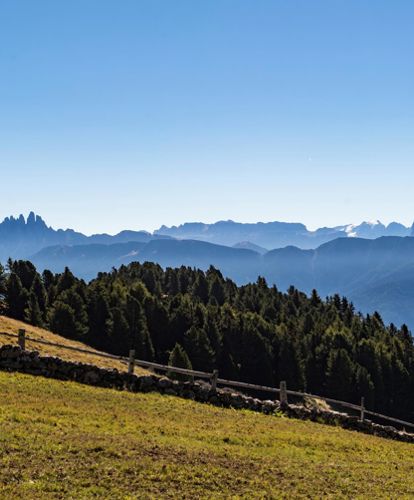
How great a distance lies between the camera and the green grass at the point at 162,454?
47.4 feet

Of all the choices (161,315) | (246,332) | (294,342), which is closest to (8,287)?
(161,315)

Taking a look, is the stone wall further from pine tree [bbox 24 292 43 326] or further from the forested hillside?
pine tree [bbox 24 292 43 326]

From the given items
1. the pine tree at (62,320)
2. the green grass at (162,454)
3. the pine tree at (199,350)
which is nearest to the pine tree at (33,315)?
the pine tree at (62,320)

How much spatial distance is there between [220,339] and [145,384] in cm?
8545

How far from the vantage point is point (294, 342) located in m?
114

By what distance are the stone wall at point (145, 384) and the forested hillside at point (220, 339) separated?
6979 cm

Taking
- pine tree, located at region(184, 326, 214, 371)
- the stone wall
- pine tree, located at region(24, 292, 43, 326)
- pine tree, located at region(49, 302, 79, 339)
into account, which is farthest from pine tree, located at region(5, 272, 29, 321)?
the stone wall

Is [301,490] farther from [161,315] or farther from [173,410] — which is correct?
[161,315]

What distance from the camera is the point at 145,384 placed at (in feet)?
101

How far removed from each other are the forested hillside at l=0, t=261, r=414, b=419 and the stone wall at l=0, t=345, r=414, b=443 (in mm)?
69795

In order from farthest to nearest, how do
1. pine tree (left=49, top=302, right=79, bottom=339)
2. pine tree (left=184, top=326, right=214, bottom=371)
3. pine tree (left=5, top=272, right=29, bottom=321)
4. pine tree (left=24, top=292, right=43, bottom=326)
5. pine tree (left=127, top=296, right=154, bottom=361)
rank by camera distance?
1. pine tree (left=5, top=272, right=29, bottom=321)
2. pine tree (left=184, top=326, right=214, bottom=371)
3. pine tree (left=127, top=296, right=154, bottom=361)
4. pine tree (left=24, top=292, right=43, bottom=326)
5. pine tree (left=49, top=302, right=79, bottom=339)

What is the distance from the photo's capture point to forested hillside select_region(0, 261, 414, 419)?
104875mm

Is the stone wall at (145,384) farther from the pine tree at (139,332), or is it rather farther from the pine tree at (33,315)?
the pine tree at (33,315)

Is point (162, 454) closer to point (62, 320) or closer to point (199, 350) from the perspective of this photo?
point (62, 320)
